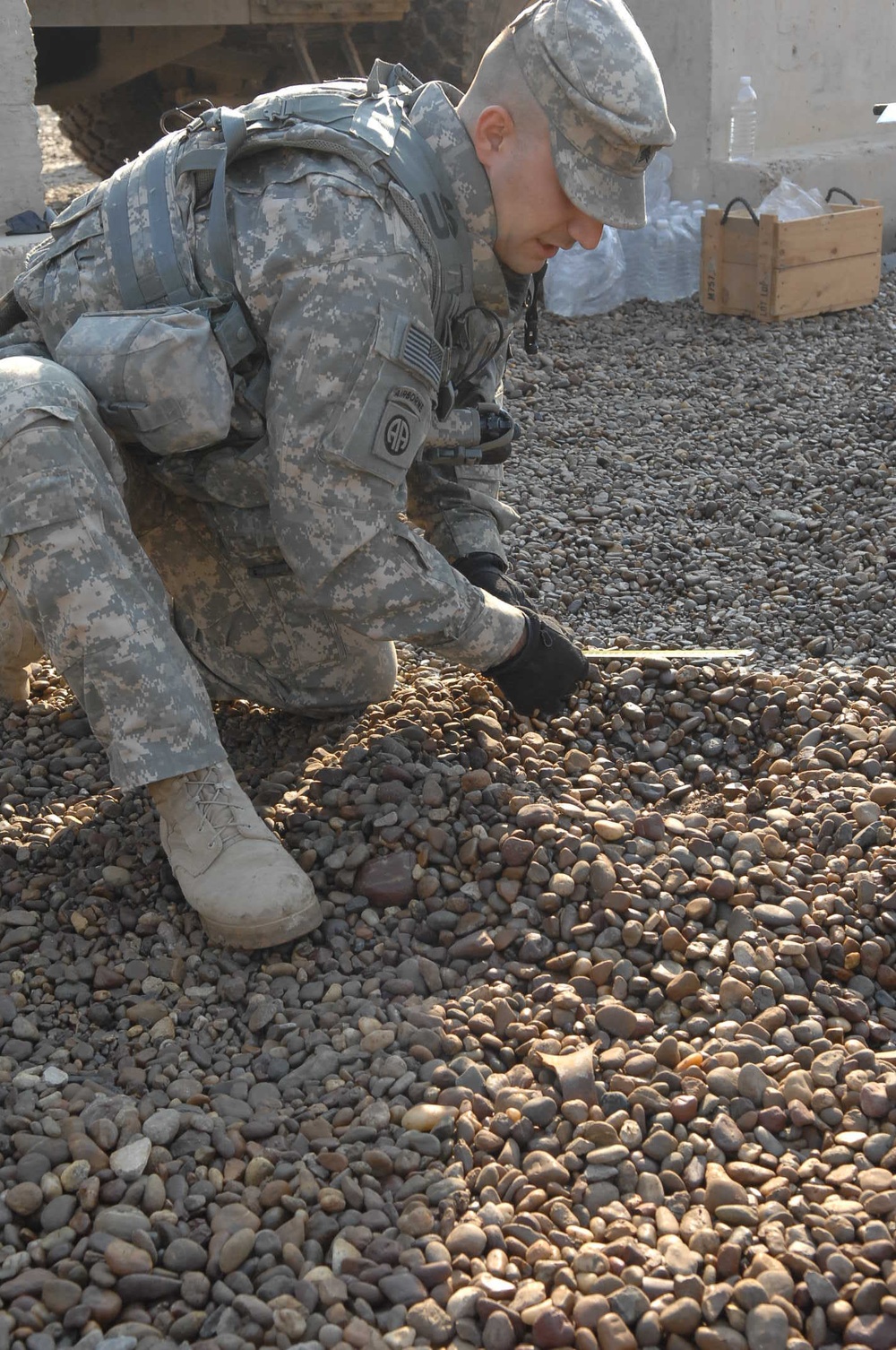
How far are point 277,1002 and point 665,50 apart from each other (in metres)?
6.15

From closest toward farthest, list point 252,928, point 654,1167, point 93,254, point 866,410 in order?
point 654,1167 < point 252,928 < point 93,254 < point 866,410

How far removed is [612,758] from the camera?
276 centimetres

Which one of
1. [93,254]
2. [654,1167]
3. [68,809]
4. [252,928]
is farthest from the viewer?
[68,809]

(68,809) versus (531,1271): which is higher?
(531,1271)

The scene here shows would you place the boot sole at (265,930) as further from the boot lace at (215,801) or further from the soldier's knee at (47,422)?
the soldier's knee at (47,422)

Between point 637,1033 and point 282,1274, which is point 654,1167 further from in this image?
point 282,1274

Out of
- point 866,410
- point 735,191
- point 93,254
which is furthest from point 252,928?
point 735,191

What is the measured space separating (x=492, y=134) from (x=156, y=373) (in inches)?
27.8

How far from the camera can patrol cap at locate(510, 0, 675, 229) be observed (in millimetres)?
2303

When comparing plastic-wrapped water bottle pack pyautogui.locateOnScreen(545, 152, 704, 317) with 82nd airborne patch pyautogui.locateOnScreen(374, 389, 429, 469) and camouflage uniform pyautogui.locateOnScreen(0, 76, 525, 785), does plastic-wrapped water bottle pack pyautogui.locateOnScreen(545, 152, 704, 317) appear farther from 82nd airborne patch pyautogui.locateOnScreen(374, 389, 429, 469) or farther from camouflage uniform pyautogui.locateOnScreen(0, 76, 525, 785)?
82nd airborne patch pyautogui.locateOnScreen(374, 389, 429, 469)

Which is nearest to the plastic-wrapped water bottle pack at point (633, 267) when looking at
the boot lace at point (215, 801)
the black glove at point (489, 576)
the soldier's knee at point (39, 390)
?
the black glove at point (489, 576)

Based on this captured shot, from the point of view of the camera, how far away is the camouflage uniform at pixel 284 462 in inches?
86.7

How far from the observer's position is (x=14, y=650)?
283 cm

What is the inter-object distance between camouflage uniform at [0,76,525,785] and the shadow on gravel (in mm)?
319
